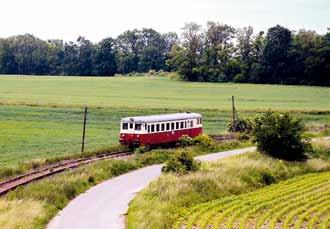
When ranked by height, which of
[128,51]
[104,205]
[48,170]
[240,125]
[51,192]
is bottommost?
[104,205]

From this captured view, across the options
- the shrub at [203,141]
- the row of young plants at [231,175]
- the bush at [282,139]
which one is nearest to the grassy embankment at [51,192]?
the row of young plants at [231,175]

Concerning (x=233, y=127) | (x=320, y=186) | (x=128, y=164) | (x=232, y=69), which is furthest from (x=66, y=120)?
(x=232, y=69)

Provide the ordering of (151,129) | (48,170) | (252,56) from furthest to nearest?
(252,56) → (151,129) → (48,170)

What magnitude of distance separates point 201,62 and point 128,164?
301ft

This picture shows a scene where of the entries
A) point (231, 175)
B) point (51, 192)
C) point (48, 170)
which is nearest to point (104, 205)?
point (51, 192)

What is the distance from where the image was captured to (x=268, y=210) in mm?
28141

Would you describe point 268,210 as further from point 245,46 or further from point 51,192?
point 245,46

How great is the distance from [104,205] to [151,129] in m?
16.3

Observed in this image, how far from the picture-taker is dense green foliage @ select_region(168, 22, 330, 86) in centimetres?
11906

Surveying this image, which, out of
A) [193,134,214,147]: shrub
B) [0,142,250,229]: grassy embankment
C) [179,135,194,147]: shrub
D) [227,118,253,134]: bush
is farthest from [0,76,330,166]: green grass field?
[193,134,214,147]: shrub

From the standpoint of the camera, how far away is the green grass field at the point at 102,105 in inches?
1912

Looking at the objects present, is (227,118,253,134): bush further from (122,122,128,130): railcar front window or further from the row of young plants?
(122,122,128,130): railcar front window

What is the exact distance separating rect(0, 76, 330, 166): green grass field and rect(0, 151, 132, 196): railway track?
10.6 ft

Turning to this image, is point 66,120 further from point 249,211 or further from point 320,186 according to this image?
point 249,211
